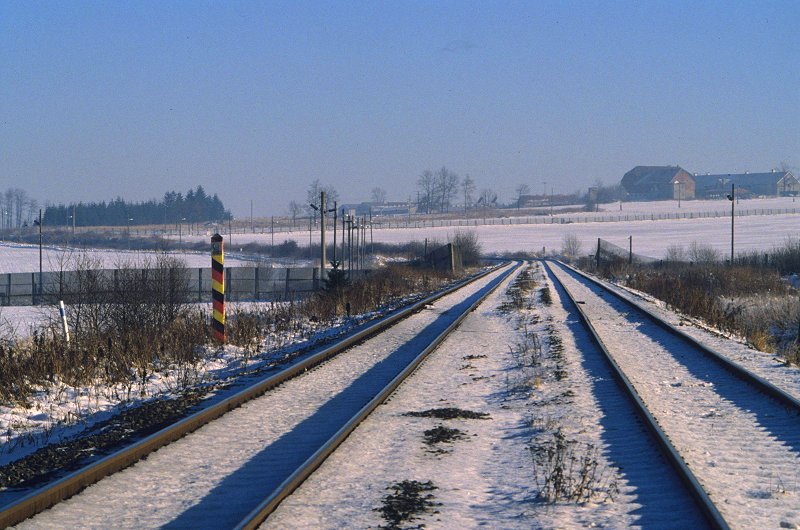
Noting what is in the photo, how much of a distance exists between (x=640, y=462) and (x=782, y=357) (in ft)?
32.5

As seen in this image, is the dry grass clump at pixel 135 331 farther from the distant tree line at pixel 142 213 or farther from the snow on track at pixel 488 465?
the distant tree line at pixel 142 213

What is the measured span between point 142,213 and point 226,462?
649ft

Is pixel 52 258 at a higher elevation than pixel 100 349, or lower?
lower

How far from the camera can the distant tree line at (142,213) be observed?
18060 centimetres

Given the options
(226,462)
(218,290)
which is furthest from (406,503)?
(218,290)

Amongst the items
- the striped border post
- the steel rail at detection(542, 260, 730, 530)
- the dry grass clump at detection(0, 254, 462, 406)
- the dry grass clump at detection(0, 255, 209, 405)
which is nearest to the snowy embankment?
the dry grass clump at detection(0, 254, 462, 406)

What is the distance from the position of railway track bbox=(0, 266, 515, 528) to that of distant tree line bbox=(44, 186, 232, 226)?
170 metres

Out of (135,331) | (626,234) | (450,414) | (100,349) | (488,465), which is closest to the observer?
(488,465)

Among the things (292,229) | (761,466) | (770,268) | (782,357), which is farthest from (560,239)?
(761,466)

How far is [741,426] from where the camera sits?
31.2ft

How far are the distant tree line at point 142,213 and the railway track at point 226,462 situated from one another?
16968cm

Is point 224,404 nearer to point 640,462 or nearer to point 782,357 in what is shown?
point 640,462

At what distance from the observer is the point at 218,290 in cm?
1647

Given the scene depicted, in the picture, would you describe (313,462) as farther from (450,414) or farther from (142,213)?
(142,213)
